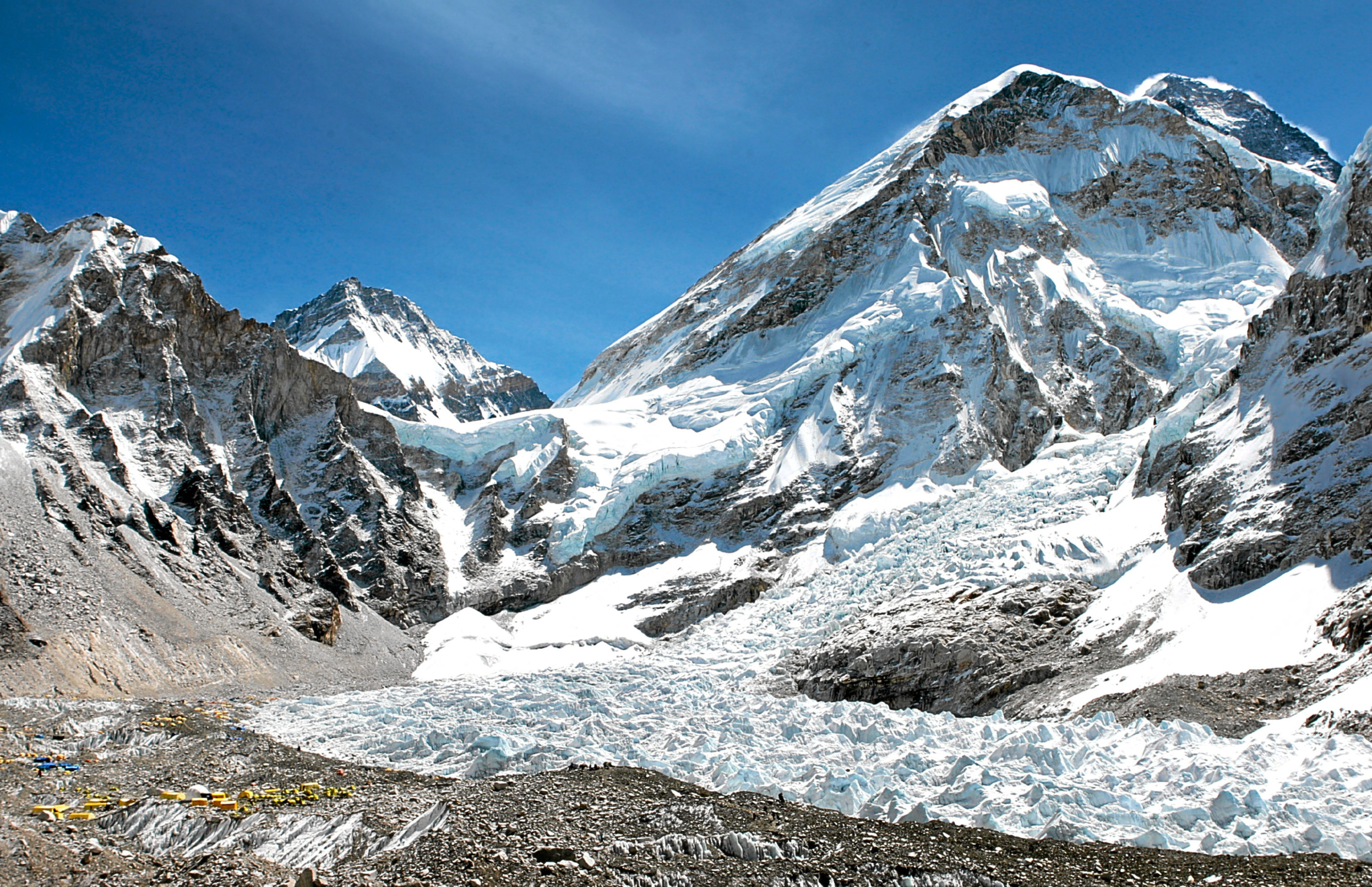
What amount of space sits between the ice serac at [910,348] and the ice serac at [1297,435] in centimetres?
945

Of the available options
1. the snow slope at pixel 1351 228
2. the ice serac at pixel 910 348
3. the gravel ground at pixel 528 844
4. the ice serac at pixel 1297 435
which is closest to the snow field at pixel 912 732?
the gravel ground at pixel 528 844

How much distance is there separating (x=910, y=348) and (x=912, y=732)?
5984cm

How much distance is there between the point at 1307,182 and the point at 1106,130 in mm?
23828

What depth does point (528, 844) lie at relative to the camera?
50.0 ft

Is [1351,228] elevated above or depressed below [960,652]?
above

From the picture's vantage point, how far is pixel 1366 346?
33844 mm

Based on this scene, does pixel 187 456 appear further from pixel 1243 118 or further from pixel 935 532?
pixel 1243 118

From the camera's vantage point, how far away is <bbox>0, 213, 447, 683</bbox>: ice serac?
46.8 metres

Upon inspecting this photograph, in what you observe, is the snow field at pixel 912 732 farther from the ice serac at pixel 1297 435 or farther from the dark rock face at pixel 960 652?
the ice serac at pixel 1297 435

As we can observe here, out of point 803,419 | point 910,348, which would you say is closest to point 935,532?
point 803,419

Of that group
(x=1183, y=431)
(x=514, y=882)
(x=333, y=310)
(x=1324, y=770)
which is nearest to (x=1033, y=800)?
(x=1324, y=770)

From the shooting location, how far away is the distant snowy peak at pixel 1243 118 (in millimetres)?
141625

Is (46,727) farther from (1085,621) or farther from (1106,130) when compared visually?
(1106,130)

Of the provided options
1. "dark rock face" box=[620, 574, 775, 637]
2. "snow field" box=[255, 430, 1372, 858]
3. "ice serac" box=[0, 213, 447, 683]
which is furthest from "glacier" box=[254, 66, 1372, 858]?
"ice serac" box=[0, 213, 447, 683]
